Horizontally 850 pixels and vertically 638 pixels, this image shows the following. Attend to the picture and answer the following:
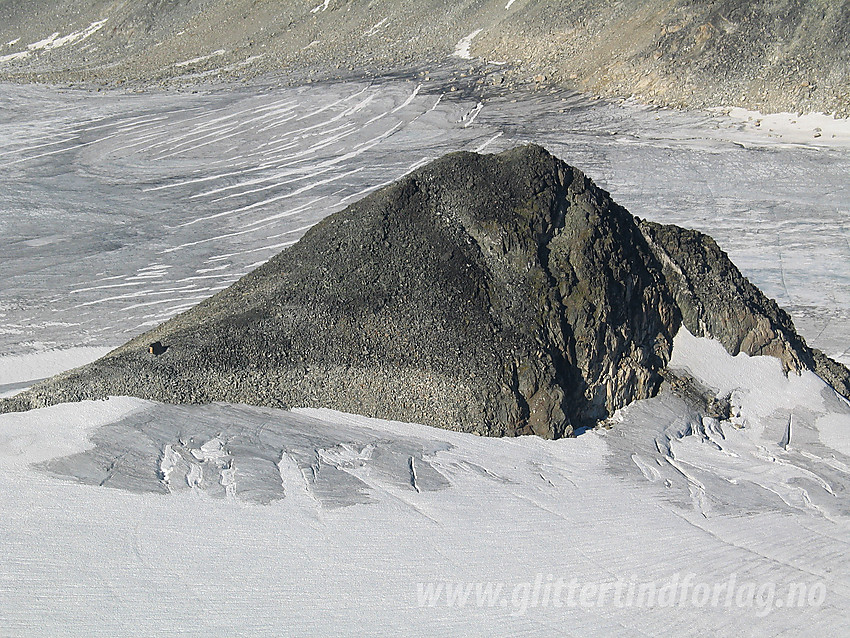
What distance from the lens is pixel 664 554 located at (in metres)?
12.1

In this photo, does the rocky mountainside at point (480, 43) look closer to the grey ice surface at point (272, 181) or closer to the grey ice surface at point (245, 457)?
the grey ice surface at point (272, 181)

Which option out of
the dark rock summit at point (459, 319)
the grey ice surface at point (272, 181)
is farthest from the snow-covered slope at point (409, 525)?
the grey ice surface at point (272, 181)

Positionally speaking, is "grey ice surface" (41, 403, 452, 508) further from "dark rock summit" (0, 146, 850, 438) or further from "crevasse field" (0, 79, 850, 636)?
"dark rock summit" (0, 146, 850, 438)

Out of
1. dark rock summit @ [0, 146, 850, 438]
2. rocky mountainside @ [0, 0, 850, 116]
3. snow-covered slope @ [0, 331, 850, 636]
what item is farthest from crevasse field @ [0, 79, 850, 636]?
rocky mountainside @ [0, 0, 850, 116]

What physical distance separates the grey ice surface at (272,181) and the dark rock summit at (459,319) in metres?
8.06

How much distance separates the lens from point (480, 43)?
166ft

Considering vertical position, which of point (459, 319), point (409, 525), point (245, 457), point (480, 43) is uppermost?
point (480, 43)

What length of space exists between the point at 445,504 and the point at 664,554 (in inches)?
118

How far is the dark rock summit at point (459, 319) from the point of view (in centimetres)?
1392

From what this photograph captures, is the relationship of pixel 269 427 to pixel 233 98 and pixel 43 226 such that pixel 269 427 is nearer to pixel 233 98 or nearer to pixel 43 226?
pixel 43 226

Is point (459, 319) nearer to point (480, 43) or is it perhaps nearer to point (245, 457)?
point (245, 457)

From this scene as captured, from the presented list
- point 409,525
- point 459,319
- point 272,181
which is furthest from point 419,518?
point 272,181

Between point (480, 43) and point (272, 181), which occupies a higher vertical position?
point (480, 43)

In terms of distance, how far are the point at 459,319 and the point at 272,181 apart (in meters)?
21.2
